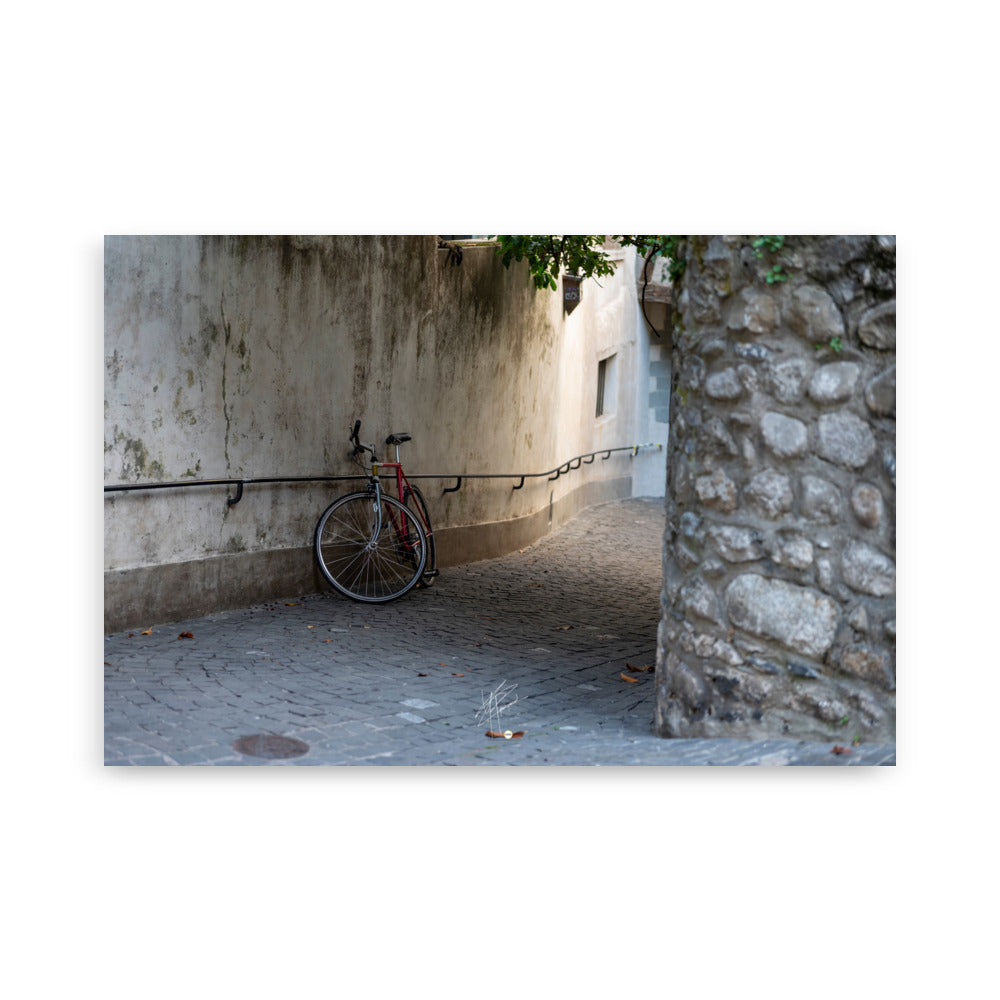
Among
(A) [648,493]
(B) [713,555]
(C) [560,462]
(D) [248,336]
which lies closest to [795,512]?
(B) [713,555]

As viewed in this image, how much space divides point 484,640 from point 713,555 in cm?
227

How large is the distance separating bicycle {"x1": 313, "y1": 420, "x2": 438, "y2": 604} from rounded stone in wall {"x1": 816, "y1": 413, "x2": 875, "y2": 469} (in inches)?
141

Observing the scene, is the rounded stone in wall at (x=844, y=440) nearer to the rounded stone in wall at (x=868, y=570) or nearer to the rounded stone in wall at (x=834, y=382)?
the rounded stone in wall at (x=834, y=382)

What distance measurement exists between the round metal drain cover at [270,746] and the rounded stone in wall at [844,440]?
2.15m

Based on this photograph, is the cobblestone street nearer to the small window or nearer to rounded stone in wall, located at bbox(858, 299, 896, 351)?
rounded stone in wall, located at bbox(858, 299, 896, 351)

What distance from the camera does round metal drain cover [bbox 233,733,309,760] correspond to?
3.90 m

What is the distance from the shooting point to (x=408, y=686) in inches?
192

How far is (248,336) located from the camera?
604 centimetres

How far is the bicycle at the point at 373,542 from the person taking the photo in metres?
6.87

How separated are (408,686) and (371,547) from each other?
2.18 m

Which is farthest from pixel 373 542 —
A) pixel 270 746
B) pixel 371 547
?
pixel 270 746

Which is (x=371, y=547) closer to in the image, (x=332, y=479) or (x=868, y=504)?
(x=332, y=479)

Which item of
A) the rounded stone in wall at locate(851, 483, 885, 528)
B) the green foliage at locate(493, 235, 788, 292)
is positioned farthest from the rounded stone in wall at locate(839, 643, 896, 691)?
the green foliage at locate(493, 235, 788, 292)

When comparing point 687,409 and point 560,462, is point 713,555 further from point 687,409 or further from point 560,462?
point 560,462
